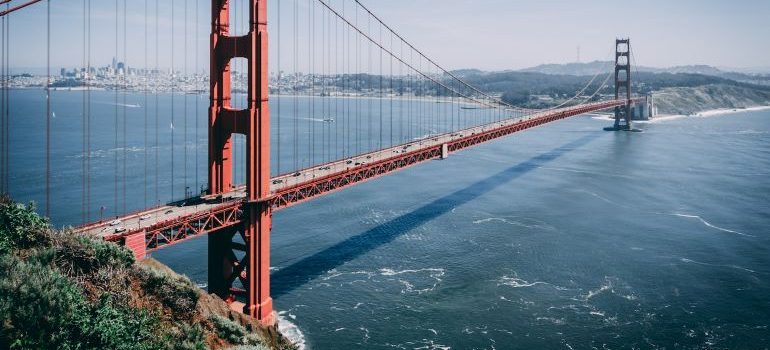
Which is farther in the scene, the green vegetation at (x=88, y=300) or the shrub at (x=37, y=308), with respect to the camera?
the green vegetation at (x=88, y=300)

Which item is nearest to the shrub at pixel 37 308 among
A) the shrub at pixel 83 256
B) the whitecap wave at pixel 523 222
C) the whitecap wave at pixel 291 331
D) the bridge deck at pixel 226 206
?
the shrub at pixel 83 256

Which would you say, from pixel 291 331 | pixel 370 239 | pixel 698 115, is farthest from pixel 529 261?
pixel 698 115

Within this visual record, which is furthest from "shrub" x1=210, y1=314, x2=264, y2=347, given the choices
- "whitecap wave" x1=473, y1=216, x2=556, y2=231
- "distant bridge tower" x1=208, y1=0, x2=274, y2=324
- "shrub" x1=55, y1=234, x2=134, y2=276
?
"whitecap wave" x1=473, y1=216, x2=556, y2=231

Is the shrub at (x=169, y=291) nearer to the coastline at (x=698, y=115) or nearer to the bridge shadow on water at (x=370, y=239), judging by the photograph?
the bridge shadow on water at (x=370, y=239)

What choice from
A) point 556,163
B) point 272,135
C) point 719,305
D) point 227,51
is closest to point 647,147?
point 556,163

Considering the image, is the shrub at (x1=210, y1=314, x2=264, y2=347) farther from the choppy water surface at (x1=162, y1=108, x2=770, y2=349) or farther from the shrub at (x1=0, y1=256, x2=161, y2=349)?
the choppy water surface at (x1=162, y1=108, x2=770, y2=349)

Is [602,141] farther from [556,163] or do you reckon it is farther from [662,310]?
[662,310]
